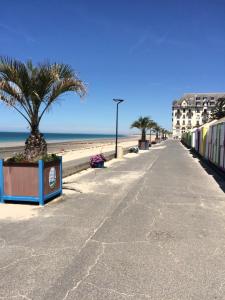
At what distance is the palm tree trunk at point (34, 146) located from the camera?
27.9ft

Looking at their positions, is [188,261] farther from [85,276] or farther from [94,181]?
[94,181]

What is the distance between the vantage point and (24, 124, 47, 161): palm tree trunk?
27.9ft

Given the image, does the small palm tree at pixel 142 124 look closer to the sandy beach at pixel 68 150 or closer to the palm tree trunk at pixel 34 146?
the sandy beach at pixel 68 150

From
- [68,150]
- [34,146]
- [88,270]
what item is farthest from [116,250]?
[68,150]

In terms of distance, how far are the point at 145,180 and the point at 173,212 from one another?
508 cm

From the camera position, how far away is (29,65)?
8.73m

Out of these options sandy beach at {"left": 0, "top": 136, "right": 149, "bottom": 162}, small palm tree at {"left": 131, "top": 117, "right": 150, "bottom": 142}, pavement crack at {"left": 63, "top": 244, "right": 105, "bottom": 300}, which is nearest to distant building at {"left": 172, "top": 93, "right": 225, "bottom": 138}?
sandy beach at {"left": 0, "top": 136, "right": 149, "bottom": 162}

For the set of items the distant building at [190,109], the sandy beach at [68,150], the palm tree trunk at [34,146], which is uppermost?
the distant building at [190,109]

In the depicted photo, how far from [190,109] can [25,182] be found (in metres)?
150

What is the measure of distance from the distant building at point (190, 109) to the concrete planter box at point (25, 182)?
145165 mm

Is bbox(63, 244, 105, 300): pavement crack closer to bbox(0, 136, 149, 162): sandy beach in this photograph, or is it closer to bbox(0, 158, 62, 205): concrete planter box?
bbox(0, 158, 62, 205): concrete planter box

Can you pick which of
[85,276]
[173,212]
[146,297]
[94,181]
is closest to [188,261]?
[146,297]

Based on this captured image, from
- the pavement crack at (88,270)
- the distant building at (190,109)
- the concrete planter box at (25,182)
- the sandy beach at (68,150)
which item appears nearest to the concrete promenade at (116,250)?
the pavement crack at (88,270)

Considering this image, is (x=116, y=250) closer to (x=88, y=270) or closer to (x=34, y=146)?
(x=88, y=270)
